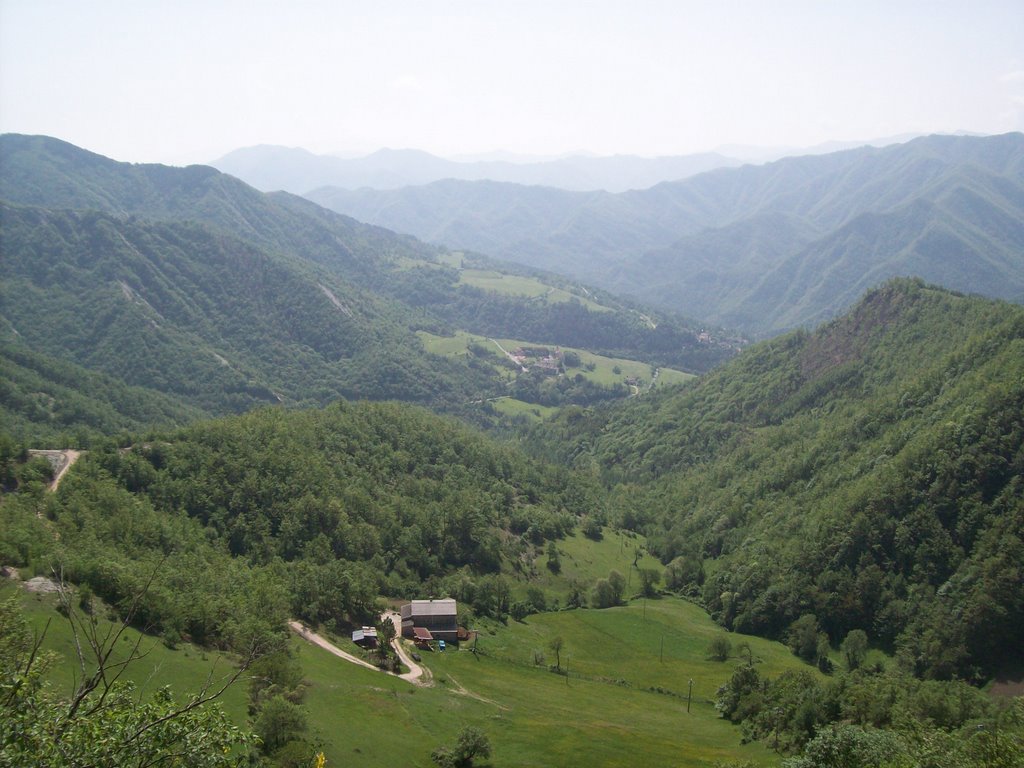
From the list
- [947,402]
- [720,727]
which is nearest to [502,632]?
[720,727]

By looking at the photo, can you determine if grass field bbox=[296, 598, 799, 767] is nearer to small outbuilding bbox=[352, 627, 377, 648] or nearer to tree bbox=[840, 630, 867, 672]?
small outbuilding bbox=[352, 627, 377, 648]

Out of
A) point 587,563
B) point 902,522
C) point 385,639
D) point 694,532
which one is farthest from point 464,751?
point 694,532

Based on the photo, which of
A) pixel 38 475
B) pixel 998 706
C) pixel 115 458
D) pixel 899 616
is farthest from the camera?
pixel 899 616

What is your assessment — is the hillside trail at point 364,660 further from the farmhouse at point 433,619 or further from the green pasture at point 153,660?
the green pasture at point 153,660

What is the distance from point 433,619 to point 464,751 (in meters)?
37.8

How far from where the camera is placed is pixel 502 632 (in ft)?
379

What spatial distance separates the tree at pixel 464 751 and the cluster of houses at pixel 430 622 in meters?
32.1

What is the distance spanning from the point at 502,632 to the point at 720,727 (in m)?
37.9

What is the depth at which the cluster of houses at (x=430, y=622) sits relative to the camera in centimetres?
10162

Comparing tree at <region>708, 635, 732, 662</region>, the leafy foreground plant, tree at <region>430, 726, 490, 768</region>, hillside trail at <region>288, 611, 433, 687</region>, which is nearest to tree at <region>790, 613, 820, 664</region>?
tree at <region>708, 635, 732, 662</region>

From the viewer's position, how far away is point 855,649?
116m

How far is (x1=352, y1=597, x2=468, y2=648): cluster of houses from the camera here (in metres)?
102

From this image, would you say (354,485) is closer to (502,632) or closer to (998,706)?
(502,632)

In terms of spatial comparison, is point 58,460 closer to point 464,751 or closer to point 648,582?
point 464,751
